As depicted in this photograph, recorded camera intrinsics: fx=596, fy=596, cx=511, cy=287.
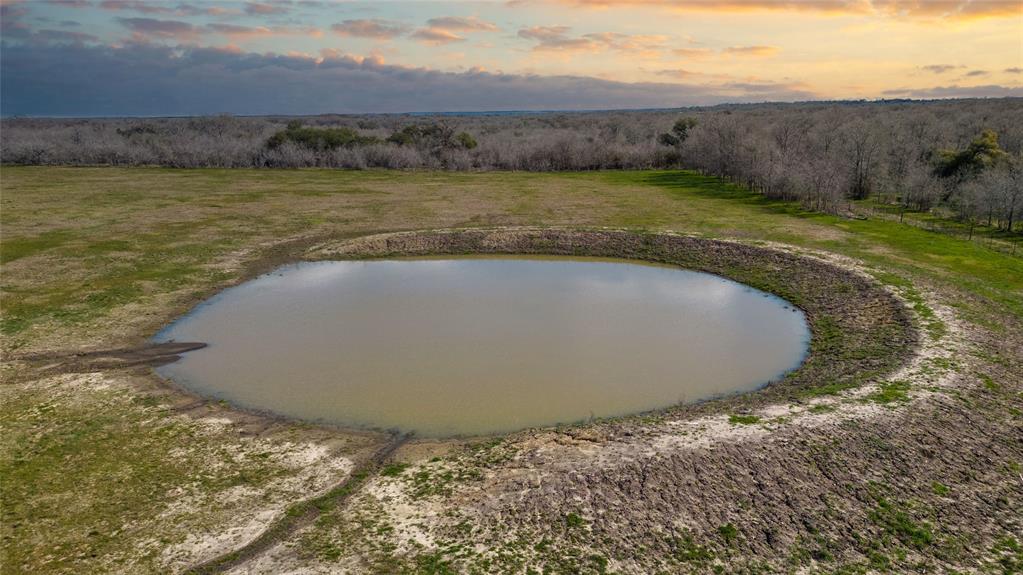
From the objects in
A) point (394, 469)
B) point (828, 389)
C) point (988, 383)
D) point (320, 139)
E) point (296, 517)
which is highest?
point (320, 139)

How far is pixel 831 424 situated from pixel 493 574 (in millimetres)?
8296

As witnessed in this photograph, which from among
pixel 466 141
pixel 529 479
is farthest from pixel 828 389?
pixel 466 141

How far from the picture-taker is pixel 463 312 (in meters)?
22.2

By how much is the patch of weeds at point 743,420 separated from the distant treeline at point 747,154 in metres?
29.7

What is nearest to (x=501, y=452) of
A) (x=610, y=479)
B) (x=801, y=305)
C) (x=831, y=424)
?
(x=610, y=479)

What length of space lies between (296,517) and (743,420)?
30.7ft

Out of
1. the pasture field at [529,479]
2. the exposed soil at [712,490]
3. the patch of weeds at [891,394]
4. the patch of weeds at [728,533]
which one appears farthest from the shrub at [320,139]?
the patch of weeds at [728,533]

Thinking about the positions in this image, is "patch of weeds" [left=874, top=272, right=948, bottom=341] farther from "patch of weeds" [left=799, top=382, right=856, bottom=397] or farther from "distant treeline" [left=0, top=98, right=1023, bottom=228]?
"distant treeline" [left=0, top=98, right=1023, bottom=228]

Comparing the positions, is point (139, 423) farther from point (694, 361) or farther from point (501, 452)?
point (694, 361)

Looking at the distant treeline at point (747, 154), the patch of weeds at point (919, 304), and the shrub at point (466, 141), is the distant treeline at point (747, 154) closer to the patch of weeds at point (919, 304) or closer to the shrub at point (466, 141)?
the shrub at point (466, 141)

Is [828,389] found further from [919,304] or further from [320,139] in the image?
[320,139]

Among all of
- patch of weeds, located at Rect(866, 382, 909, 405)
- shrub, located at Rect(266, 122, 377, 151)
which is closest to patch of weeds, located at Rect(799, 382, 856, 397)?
patch of weeds, located at Rect(866, 382, 909, 405)

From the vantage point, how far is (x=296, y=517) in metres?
10.2

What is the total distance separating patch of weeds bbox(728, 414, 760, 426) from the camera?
42.6 ft
